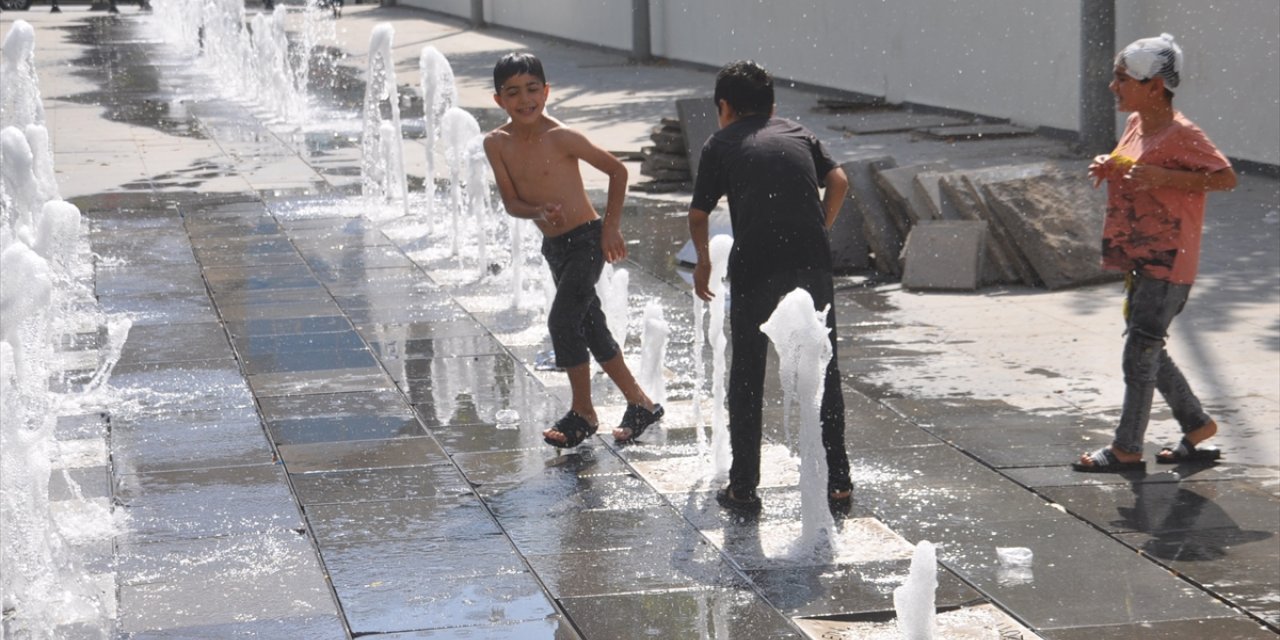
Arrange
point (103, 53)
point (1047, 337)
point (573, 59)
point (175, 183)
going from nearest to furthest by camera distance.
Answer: point (1047, 337) → point (175, 183) → point (573, 59) → point (103, 53)

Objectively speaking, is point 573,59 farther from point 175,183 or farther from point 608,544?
point 608,544

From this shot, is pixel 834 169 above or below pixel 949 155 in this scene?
above

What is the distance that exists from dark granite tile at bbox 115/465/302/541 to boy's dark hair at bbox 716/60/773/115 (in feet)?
6.46

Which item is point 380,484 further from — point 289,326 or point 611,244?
point 289,326

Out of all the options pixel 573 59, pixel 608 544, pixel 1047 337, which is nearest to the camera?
pixel 608 544

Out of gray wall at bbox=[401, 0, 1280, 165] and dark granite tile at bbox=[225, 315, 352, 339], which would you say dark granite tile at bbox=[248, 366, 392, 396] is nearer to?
dark granite tile at bbox=[225, 315, 352, 339]

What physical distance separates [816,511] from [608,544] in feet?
2.14

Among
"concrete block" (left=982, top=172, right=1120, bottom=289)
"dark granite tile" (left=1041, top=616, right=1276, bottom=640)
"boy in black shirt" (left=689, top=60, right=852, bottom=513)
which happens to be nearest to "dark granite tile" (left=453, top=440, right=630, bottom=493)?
"boy in black shirt" (left=689, top=60, right=852, bottom=513)

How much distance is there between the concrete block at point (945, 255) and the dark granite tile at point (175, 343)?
3786 mm

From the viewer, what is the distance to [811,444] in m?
5.62

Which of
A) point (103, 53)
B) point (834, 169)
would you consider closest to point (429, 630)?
point (834, 169)

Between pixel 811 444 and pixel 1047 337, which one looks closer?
pixel 811 444

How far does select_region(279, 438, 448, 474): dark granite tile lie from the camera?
654cm

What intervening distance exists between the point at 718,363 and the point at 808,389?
47.4 inches
